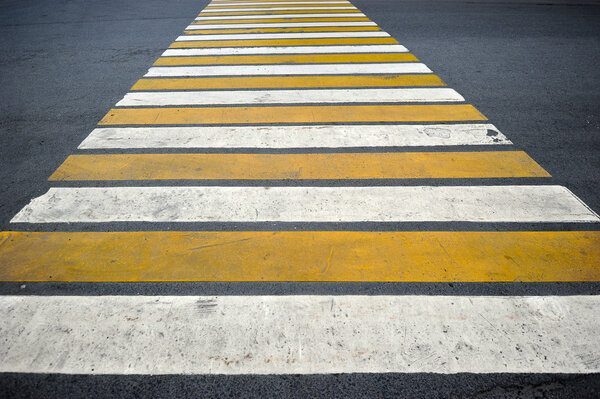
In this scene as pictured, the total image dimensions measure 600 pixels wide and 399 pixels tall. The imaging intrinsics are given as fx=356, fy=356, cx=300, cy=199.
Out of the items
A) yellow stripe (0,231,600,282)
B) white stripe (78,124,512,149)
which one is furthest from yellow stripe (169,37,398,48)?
yellow stripe (0,231,600,282)

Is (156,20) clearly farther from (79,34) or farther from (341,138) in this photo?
(341,138)

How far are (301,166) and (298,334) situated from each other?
69.9 inches

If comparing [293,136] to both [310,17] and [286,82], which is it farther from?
[310,17]

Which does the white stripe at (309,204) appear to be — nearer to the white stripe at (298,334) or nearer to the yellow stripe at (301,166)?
the yellow stripe at (301,166)

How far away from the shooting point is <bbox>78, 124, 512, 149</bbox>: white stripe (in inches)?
146

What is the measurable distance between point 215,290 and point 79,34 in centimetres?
848

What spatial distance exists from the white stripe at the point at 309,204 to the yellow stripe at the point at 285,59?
3.79 meters

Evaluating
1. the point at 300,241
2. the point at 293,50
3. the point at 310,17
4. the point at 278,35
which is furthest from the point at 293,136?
the point at 310,17

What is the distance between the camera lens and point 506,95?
4.76 metres

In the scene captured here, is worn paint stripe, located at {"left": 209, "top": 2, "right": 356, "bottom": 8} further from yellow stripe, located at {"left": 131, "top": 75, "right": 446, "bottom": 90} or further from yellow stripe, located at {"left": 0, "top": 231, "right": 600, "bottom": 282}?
yellow stripe, located at {"left": 0, "top": 231, "right": 600, "bottom": 282}

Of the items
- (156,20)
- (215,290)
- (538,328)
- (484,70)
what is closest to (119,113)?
(215,290)

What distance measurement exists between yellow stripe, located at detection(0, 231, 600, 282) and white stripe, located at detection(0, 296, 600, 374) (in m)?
0.19

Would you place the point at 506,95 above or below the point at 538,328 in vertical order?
above

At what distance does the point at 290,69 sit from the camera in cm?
576
